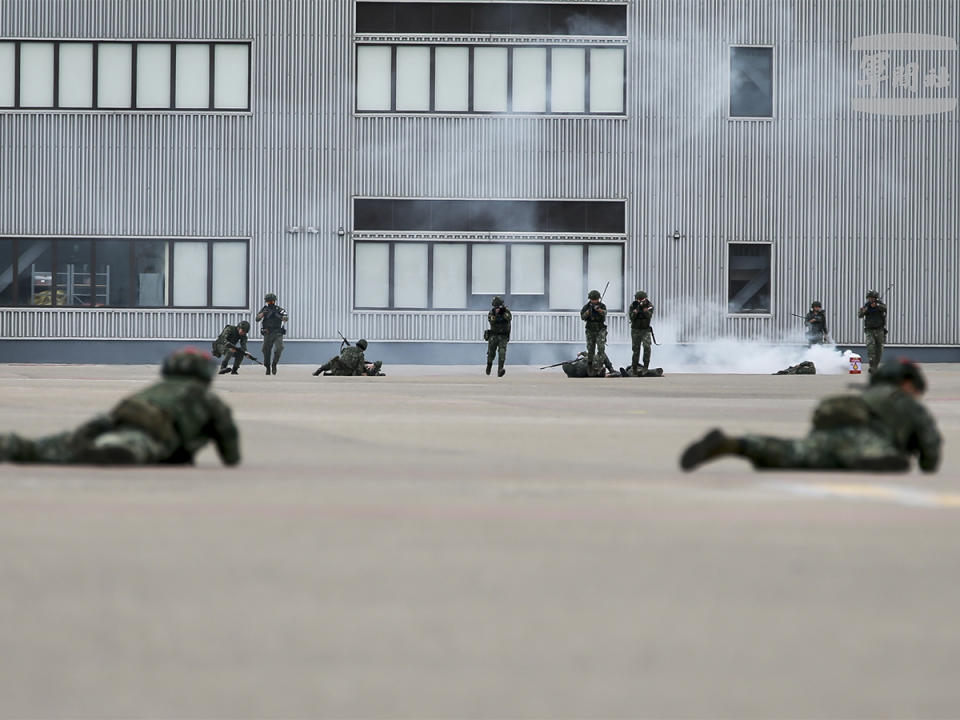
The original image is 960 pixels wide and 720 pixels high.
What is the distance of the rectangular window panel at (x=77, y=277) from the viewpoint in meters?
45.9

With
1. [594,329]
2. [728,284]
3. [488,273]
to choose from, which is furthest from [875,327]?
[488,273]

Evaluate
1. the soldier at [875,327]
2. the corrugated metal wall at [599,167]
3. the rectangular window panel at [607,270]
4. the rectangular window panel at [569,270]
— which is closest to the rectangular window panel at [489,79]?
the corrugated metal wall at [599,167]

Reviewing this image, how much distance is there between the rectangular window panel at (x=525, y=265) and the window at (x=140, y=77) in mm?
8414

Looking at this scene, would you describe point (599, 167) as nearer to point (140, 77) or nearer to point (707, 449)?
point (140, 77)

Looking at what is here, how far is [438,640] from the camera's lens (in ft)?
18.1

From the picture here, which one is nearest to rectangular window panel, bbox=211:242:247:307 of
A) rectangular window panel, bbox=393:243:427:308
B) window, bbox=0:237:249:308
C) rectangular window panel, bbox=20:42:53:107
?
window, bbox=0:237:249:308

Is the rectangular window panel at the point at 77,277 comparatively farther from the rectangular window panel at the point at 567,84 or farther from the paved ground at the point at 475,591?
the paved ground at the point at 475,591

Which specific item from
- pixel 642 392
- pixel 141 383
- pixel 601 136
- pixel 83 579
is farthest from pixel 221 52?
pixel 83 579

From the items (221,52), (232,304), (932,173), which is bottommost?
(232,304)

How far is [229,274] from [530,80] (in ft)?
32.4

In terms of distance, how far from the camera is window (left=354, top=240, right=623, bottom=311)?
45.5m

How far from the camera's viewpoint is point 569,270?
45.6m

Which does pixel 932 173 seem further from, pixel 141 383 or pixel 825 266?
pixel 141 383

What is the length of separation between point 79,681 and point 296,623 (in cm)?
100
